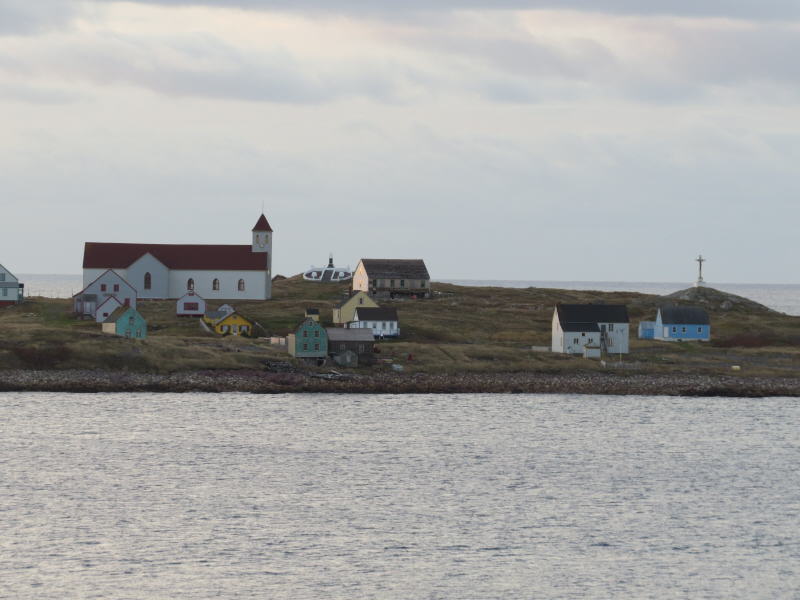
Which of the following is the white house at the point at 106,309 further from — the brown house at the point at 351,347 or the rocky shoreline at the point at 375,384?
the brown house at the point at 351,347

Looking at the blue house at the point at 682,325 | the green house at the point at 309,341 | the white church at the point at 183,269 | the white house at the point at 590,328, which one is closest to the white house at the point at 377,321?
the green house at the point at 309,341

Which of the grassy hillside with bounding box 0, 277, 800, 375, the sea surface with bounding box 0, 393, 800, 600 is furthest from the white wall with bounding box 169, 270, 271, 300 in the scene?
the sea surface with bounding box 0, 393, 800, 600

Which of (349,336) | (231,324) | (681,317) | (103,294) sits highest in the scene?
(103,294)

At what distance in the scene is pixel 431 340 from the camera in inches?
4395

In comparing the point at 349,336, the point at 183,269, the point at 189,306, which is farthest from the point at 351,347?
the point at 183,269

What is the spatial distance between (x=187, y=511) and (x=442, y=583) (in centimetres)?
1435

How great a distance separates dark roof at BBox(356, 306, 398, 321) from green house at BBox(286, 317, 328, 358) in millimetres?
13278

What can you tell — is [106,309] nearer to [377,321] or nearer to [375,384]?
[377,321]

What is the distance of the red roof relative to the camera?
136500 millimetres

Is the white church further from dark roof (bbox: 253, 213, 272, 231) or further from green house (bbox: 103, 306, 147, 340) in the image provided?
green house (bbox: 103, 306, 147, 340)

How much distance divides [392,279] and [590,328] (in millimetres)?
47730

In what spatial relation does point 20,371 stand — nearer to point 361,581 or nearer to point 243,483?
point 243,483

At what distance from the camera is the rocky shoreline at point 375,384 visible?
87.8 meters

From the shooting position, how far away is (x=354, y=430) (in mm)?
72312
